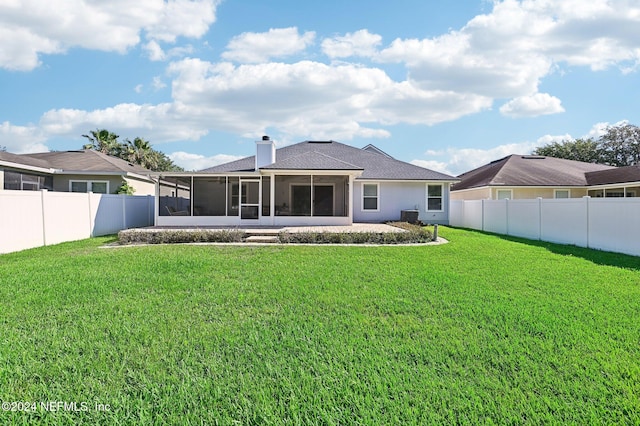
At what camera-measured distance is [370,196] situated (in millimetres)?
20234

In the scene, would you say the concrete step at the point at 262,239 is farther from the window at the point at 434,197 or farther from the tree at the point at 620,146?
the tree at the point at 620,146

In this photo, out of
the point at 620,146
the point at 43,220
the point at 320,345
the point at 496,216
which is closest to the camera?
the point at 320,345

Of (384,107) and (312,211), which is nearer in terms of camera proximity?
(312,211)

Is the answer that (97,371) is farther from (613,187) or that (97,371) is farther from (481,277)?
(613,187)

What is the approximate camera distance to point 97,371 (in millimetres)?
3422

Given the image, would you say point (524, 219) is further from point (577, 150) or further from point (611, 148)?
point (611, 148)

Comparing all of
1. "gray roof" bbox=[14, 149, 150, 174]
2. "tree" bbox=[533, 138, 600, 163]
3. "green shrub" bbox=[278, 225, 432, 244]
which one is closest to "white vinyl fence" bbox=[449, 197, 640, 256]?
"green shrub" bbox=[278, 225, 432, 244]

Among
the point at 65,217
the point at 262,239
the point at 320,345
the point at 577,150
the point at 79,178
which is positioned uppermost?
the point at 577,150

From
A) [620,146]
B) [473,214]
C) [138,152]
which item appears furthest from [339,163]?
[620,146]

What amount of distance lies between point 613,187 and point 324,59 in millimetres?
18337

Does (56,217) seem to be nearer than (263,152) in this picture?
Yes

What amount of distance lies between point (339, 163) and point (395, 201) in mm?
5510

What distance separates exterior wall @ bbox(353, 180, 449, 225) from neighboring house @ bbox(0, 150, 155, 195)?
12706 millimetres

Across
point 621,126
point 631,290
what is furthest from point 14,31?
point 621,126
